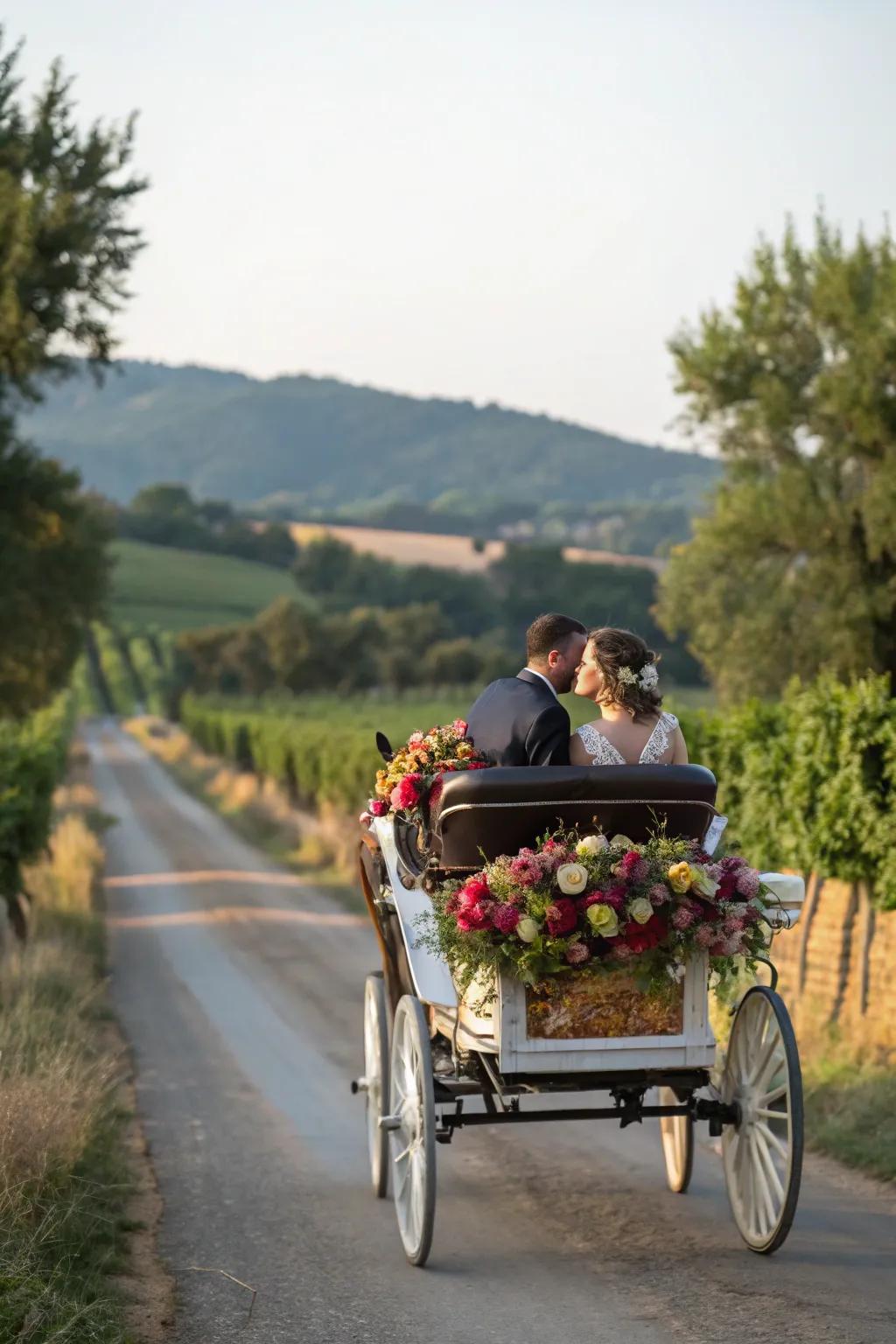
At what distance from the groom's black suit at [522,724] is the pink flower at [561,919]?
0.82m

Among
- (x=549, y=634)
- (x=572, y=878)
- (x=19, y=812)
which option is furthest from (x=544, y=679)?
(x=19, y=812)

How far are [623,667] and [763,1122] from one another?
1937mm

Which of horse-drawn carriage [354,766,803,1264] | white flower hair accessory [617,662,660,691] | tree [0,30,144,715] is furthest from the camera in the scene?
tree [0,30,144,715]

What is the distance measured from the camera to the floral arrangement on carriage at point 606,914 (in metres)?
6.46

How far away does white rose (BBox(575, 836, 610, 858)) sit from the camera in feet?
21.4

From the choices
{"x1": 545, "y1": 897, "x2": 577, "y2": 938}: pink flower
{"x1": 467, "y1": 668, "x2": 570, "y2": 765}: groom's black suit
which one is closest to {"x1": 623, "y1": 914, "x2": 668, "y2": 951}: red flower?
{"x1": 545, "y1": 897, "x2": 577, "y2": 938}: pink flower

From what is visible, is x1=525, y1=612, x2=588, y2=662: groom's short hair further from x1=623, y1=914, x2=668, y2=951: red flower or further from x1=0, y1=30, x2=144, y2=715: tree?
x1=0, y1=30, x2=144, y2=715: tree

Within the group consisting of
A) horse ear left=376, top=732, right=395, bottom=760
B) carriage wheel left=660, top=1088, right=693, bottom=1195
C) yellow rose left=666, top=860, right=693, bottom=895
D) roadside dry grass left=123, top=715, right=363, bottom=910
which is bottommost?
roadside dry grass left=123, top=715, right=363, bottom=910

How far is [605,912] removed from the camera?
637 cm

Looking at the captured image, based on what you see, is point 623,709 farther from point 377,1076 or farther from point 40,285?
point 40,285

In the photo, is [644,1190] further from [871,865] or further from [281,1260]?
[871,865]

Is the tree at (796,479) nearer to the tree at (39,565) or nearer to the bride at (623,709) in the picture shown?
the tree at (39,565)

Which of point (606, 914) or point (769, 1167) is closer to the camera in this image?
point (606, 914)

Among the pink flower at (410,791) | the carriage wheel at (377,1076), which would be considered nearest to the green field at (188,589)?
the carriage wheel at (377,1076)
